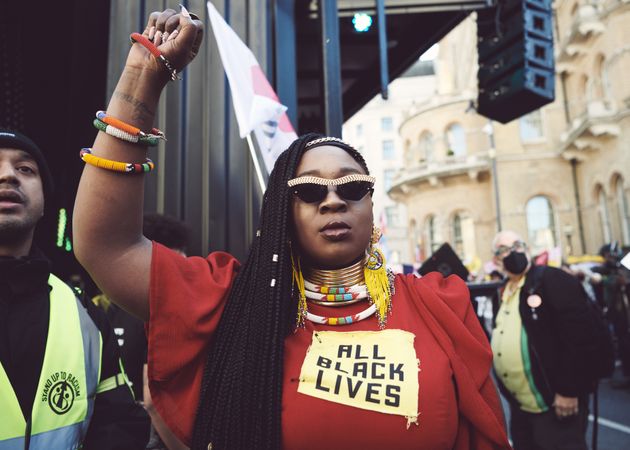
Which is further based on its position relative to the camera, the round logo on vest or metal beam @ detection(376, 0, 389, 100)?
metal beam @ detection(376, 0, 389, 100)

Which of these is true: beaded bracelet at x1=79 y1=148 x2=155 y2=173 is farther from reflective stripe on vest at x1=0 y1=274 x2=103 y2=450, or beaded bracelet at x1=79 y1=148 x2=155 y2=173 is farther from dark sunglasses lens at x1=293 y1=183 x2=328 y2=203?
reflective stripe on vest at x1=0 y1=274 x2=103 y2=450

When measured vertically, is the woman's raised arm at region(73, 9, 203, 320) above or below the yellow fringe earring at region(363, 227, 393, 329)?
above

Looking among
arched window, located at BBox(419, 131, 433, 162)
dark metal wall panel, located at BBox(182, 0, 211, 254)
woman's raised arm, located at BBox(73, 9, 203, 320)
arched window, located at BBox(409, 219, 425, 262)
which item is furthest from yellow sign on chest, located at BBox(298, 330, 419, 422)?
arched window, located at BBox(419, 131, 433, 162)

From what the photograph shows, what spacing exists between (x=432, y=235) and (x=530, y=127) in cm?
786

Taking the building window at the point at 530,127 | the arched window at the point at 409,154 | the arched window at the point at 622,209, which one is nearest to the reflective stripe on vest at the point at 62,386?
the arched window at the point at 622,209

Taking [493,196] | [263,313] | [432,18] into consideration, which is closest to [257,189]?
[263,313]

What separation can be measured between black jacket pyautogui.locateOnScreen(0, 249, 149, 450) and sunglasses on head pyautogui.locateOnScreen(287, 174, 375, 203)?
3.22 feet

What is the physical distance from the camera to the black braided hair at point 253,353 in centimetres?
123

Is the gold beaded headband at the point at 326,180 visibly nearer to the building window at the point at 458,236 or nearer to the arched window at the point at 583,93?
the arched window at the point at 583,93

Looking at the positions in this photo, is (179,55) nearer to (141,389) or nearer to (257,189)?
(141,389)

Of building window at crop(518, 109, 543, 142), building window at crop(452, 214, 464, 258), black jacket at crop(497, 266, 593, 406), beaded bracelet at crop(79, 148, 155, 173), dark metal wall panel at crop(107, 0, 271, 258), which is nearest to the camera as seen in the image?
beaded bracelet at crop(79, 148, 155, 173)

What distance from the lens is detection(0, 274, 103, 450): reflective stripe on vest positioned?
1309 millimetres

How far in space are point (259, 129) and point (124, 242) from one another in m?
1.86

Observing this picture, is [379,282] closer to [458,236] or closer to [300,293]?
[300,293]
